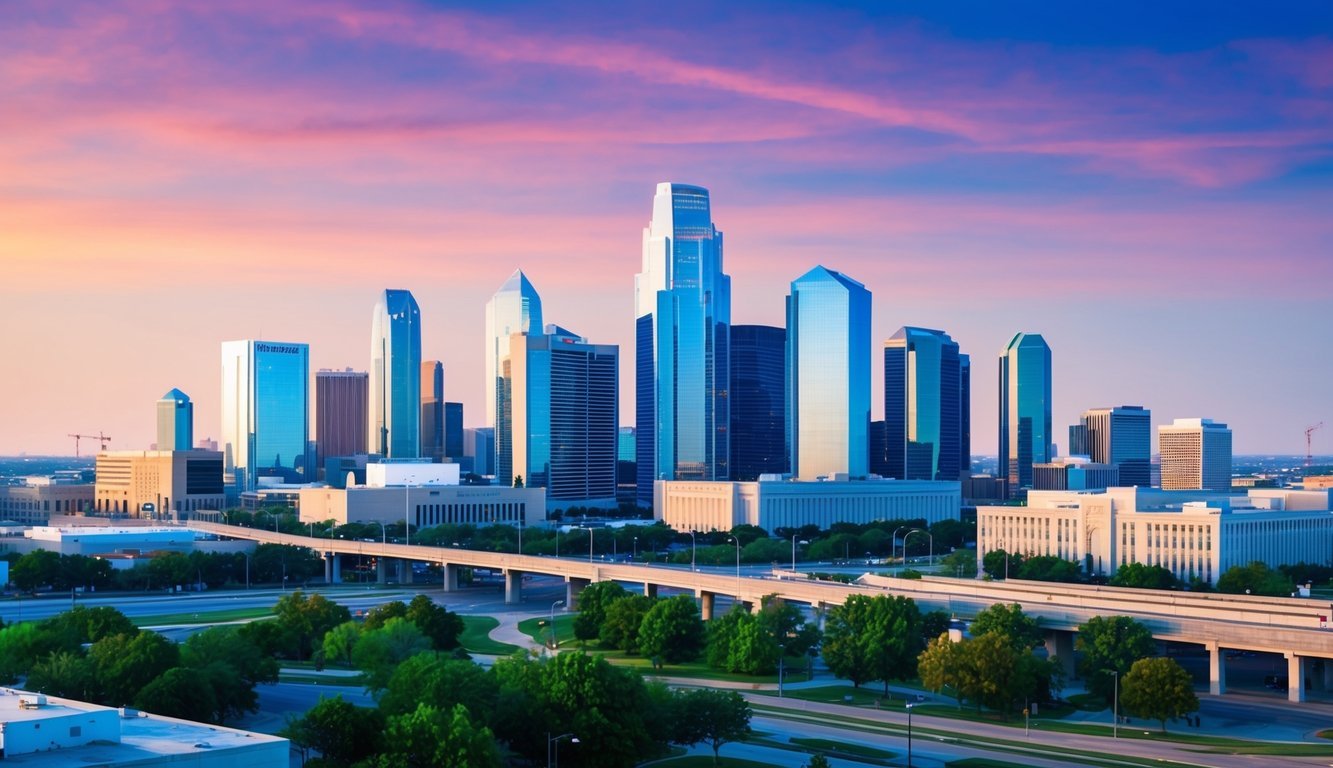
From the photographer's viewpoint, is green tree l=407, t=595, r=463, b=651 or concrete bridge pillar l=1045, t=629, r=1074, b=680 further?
green tree l=407, t=595, r=463, b=651

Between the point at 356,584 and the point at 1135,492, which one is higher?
the point at 1135,492

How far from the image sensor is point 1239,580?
148 m

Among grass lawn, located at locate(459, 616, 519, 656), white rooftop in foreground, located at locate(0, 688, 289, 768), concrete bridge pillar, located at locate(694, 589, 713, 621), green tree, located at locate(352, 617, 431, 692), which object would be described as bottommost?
grass lawn, located at locate(459, 616, 519, 656)

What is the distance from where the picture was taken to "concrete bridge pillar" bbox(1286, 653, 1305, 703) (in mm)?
95000

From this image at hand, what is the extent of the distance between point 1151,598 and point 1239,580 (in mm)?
27436

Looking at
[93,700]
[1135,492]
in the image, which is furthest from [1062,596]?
[93,700]

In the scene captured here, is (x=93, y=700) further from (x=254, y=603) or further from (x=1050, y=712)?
(x=254, y=603)

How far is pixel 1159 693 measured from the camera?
85812mm

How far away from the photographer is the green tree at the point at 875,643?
99.9 meters

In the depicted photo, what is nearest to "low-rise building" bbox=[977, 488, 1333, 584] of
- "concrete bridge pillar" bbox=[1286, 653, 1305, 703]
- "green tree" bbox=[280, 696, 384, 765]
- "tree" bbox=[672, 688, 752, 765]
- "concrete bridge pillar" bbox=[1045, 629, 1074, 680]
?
"concrete bridge pillar" bbox=[1045, 629, 1074, 680]

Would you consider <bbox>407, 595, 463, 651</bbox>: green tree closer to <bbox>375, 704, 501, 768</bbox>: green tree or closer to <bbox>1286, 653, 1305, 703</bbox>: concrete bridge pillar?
<bbox>375, 704, 501, 768</bbox>: green tree

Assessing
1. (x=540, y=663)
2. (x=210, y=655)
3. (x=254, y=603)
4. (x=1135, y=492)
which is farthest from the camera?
(x=1135, y=492)

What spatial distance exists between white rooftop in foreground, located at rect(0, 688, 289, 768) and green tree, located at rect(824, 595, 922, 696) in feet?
157

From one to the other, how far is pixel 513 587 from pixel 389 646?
7248 centimetres
